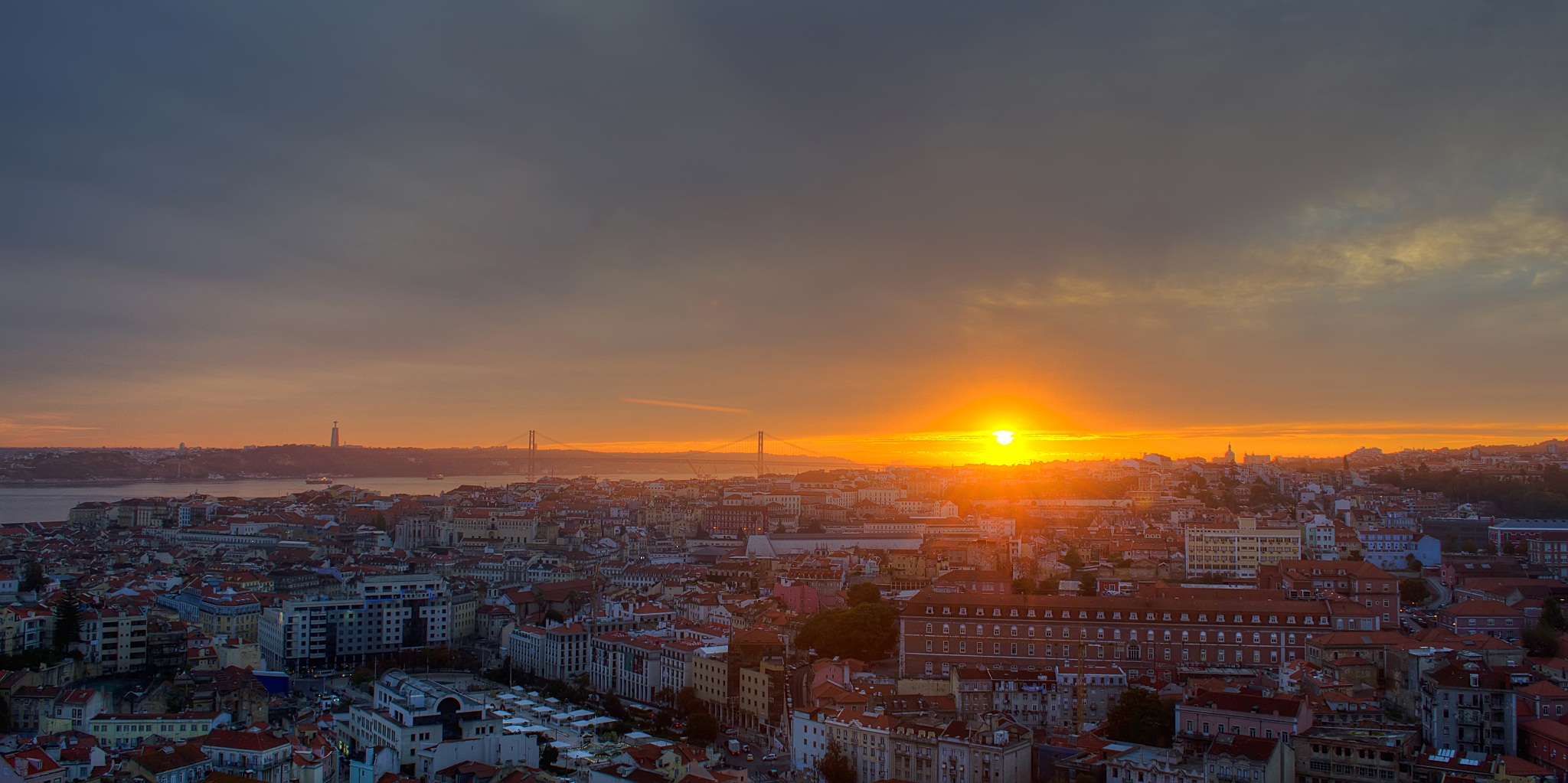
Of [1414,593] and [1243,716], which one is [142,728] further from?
Result: [1414,593]

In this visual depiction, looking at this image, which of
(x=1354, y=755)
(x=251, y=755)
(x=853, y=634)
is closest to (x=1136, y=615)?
(x=853, y=634)

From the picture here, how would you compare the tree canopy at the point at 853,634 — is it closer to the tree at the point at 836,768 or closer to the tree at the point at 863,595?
the tree at the point at 863,595

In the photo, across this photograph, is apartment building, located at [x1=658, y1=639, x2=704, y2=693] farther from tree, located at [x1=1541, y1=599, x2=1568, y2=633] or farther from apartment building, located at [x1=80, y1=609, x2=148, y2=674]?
tree, located at [x1=1541, y1=599, x2=1568, y2=633]

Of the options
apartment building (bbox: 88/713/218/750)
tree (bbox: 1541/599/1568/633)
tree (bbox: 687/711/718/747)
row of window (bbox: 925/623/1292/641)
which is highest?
tree (bbox: 1541/599/1568/633)

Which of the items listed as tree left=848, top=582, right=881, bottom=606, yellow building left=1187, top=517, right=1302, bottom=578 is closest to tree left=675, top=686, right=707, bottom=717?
tree left=848, top=582, right=881, bottom=606

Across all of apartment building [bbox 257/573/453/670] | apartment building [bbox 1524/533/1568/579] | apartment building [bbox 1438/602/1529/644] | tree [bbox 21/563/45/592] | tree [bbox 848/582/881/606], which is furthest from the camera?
tree [bbox 21/563/45/592]

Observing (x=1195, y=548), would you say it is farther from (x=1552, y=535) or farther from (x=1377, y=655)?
(x=1377, y=655)
